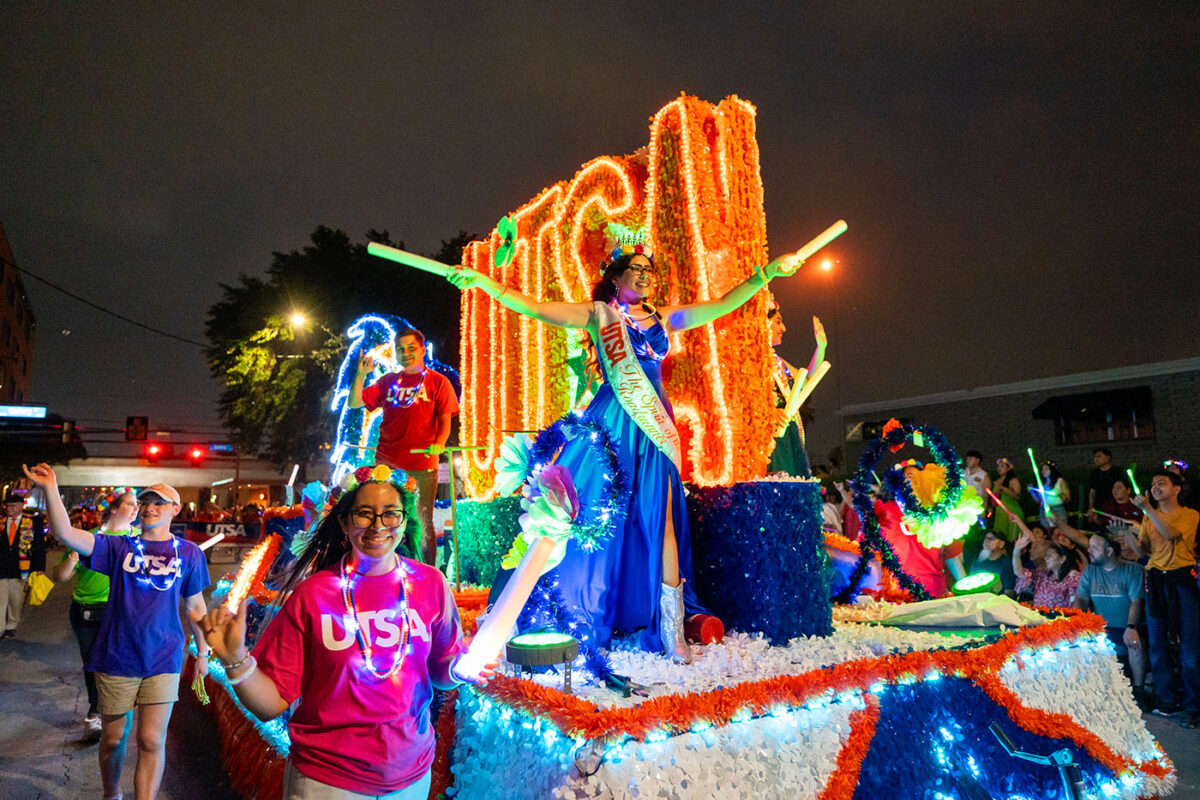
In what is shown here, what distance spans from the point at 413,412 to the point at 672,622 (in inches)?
91.7

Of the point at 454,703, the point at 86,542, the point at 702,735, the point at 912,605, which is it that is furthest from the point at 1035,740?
the point at 86,542

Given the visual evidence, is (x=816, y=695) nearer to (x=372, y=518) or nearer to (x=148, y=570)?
(x=372, y=518)

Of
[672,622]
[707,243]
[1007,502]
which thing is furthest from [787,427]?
[1007,502]

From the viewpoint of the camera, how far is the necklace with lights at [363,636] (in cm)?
227

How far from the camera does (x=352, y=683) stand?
2238 mm

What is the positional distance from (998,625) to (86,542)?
5008 millimetres

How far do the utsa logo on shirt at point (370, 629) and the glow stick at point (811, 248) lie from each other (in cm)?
294

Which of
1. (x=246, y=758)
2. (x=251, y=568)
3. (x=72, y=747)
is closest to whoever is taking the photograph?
(x=246, y=758)

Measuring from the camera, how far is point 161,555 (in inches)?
162

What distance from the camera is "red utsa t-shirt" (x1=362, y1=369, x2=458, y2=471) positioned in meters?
5.03

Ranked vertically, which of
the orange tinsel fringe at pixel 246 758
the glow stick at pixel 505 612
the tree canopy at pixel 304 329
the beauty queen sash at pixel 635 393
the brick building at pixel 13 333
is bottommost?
the orange tinsel fringe at pixel 246 758

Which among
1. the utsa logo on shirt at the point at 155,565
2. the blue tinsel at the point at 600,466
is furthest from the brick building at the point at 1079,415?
the utsa logo on shirt at the point at 155,565

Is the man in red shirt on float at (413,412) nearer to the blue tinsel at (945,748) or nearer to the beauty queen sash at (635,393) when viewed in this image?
the beauty queen sash at (635,393)

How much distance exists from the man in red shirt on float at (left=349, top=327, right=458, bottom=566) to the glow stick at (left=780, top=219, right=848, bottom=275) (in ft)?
7.84
